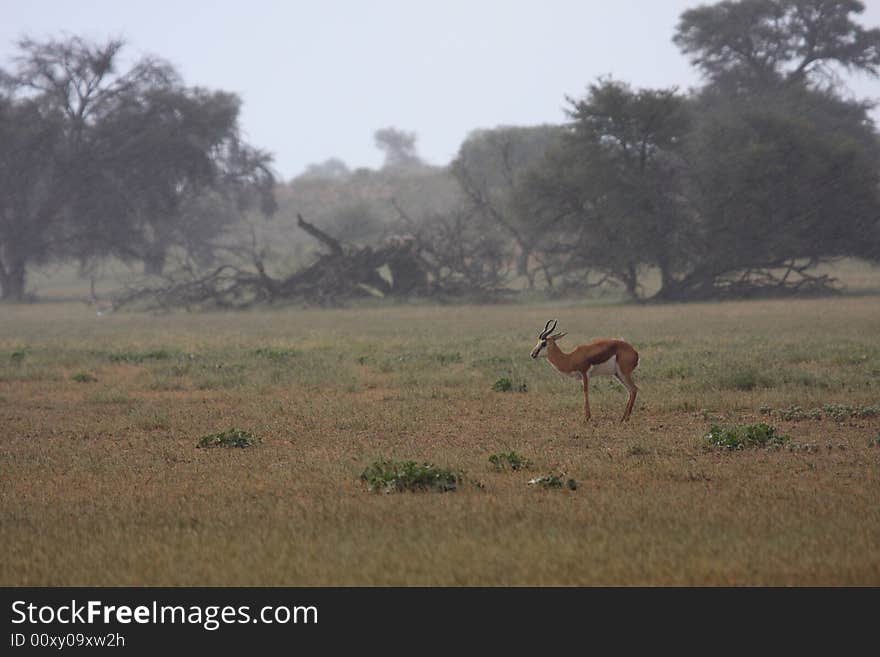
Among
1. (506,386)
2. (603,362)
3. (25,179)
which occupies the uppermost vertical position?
(25,179)

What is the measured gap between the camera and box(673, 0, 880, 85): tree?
5150 cm

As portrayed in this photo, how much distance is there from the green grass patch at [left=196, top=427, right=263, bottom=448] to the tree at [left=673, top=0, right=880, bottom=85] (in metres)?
46.6

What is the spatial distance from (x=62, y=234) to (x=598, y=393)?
43.1 m

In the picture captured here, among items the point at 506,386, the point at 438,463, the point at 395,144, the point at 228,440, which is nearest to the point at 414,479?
the point at 438,463

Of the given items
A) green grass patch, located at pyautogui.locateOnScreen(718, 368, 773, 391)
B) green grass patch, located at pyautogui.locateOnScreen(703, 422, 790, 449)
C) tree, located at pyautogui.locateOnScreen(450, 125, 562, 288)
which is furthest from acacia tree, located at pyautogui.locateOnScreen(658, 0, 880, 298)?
green grass patch, located at pyautogui.locateOnScreen(703, 422, 790, 449)

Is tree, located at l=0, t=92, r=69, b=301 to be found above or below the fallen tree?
above

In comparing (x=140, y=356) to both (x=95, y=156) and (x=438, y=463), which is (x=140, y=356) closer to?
(x=438, y=463)

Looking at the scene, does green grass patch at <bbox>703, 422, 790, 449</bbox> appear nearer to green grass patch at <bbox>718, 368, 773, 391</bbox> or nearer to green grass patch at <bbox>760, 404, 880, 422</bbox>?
green grass patch at <bbox>760, 404, 880, 422</bbox>

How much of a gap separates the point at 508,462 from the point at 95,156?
148 feet

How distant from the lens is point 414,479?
8.59 metres

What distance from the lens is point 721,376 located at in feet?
48.4
